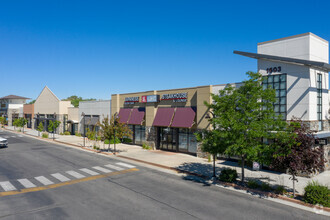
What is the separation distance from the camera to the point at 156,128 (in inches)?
1221

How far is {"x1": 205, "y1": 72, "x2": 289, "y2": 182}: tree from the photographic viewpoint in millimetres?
14312

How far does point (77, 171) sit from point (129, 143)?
16.6 metres

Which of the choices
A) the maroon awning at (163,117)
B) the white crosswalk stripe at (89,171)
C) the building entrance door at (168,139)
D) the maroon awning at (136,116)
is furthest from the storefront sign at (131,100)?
the white crosswalk stripe at (89,171)

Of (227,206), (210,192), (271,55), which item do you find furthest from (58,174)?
(271,55)

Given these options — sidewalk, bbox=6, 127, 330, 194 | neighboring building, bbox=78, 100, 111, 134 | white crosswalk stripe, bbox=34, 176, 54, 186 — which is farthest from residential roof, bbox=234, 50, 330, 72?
neighboring building, bbox=78, 100, 111, 134

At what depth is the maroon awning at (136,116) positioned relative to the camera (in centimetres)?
3247

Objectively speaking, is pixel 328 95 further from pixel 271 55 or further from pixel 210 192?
pixel 210 192

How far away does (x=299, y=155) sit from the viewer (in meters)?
12.9

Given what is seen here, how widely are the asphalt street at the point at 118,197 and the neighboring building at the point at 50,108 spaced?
3039 centimetres

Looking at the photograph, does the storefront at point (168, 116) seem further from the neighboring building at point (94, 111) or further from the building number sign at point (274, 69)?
the building number sign at point (274, 69)

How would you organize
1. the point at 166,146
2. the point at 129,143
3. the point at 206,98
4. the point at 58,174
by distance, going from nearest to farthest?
the point at 58,174, the point at 206,98, the point at 166,146, the point at 129,143

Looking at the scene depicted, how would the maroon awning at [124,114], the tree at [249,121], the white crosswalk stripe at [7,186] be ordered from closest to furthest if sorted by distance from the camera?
the tree at [249,121] → the white crosswalk stripe at [7,186] → the maroon awning at [124,114]

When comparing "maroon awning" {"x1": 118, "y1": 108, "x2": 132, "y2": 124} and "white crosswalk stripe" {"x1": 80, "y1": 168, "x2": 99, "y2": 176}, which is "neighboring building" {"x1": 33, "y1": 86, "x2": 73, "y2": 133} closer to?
"maroon awning" {"x1": 118, "y1": 108, "x2": 132, "y2": 124}

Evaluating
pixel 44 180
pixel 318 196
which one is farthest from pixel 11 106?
pixel 318 196
